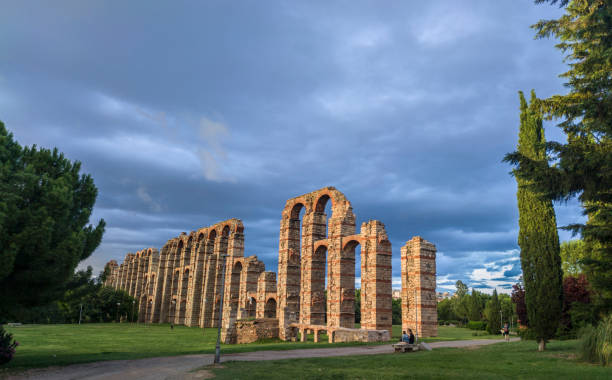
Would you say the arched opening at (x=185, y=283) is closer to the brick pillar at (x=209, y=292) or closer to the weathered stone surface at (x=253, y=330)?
the brick pillar at (x=209, y=292)

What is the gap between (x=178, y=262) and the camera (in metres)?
68.0

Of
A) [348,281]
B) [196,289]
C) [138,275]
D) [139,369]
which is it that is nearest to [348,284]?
[348,281]

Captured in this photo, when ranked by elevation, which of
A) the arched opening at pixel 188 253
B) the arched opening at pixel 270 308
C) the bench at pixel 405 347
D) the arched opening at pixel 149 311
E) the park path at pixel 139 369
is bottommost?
the arched opening at pixel 149 311

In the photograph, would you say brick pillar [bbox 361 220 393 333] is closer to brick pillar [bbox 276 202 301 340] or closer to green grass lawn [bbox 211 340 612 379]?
brick pillar [bbox 276 202 301 340]

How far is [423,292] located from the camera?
102 feet

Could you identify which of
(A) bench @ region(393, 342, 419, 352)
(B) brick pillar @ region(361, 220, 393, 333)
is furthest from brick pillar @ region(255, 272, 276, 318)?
(A) bench @ region(393, 342, 419, 352)

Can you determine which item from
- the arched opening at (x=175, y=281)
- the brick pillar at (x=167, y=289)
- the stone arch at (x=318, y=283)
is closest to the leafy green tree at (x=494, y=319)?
the stone arch at (x=318, y=283)

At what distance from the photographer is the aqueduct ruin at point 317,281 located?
1201 inches

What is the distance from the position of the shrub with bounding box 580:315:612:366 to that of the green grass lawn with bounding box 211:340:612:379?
1.60 ft

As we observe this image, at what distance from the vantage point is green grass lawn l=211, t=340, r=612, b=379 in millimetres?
12070

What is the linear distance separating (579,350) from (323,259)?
24.1m

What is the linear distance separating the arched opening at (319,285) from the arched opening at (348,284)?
2869 mm

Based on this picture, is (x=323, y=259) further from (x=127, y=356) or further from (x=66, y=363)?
(x=66, y=363)

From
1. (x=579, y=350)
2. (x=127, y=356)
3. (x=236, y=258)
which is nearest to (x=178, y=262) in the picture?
(x=236, y=258)
